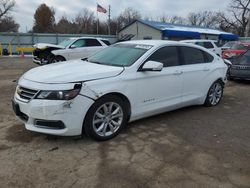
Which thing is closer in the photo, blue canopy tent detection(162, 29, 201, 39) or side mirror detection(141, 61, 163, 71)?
side mirror detection(141, 61, 163, 71)

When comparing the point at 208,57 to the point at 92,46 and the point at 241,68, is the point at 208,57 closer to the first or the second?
the point at 241,68

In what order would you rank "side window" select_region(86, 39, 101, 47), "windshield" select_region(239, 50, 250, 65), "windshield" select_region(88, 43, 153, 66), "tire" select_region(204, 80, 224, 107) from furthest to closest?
"side window" select_region(86, 39, 101, 47) → "windshield" select_region(239, 50, 250, 65) → "tire" select_region(204, 80, 224, 107) → "windshield" select_region(88, 43, 153, 66)

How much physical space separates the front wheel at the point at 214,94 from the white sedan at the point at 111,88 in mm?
353

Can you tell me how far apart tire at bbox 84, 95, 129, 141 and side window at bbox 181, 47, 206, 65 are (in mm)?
1972

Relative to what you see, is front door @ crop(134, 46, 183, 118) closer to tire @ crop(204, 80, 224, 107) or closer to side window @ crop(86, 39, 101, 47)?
tire @ crop(204, 80, 224, 107)

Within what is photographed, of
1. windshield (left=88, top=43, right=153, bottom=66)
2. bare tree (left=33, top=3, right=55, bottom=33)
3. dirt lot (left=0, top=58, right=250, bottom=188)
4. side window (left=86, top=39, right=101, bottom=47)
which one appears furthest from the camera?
bare tree (left=33, top=3, right=55, bottom=33)

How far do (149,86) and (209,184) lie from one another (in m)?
2.10

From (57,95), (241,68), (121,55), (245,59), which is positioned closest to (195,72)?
(121,55)

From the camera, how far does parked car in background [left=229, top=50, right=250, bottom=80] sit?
32.8ft

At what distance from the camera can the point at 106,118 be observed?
4238 mm

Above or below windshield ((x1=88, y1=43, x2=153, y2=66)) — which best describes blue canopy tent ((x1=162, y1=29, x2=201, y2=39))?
above

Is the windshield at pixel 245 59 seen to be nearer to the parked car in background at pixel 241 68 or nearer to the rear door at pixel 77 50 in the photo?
the parked car in background at pixel 241 68

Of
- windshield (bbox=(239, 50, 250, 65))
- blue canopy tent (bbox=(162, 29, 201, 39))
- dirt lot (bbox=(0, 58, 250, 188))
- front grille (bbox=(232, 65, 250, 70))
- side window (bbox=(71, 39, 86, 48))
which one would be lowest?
dirt lot (bbox=(0, 58, 250, 188))

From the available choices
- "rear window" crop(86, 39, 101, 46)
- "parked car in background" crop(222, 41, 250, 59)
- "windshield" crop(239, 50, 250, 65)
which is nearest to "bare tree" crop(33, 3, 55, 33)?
"rear window" crop(86, 39, 101, 46)
